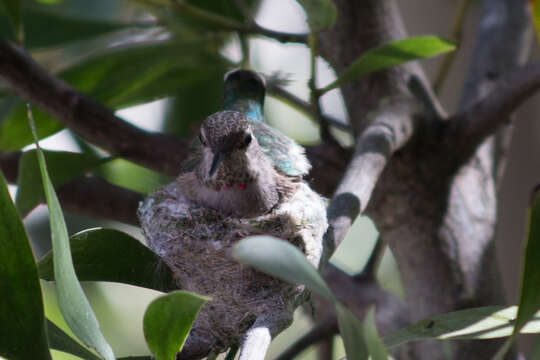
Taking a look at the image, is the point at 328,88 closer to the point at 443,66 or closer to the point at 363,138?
the point at 363,138

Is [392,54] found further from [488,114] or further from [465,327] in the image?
[465,327]

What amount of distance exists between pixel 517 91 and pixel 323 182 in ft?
1.47

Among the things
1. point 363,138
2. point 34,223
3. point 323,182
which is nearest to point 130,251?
point 363,138

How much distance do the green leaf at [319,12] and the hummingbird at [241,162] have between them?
0.19m

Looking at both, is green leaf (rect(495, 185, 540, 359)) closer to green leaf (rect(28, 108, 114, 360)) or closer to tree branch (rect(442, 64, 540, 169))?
green leaf (rect(28, 108, 114, 360))

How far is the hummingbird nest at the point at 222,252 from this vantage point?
0.91 metres

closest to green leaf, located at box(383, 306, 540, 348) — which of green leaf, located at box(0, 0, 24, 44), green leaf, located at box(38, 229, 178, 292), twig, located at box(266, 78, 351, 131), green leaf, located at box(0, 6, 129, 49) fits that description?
green leaf, located at box(38, 229, 178, 292)

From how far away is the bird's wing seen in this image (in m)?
1.16

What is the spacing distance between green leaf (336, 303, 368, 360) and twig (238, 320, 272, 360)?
0.09 metres

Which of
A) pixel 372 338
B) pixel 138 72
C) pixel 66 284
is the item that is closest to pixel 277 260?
pixel 372 338

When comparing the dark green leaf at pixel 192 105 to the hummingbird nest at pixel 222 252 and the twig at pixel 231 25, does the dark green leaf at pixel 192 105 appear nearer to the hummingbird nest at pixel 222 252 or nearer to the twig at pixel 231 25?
the twig at pixel 231 25

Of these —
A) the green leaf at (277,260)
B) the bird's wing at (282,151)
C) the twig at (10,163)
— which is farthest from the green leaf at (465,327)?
the twig at (10,163)

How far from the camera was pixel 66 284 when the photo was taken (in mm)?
605

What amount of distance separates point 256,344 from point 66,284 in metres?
0.20
